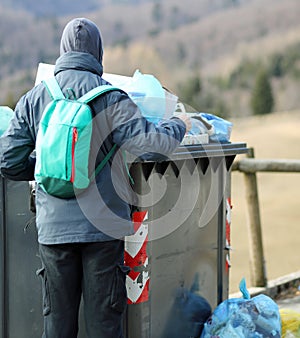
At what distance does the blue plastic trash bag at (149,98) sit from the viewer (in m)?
3.65

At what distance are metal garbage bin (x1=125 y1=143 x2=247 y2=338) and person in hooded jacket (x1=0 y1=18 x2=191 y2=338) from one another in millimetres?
395

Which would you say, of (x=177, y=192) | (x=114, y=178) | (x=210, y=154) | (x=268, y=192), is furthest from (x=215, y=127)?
(x=268, y=192)

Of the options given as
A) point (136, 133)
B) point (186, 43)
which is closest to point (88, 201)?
point (136, 133)

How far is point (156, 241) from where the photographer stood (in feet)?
12.4

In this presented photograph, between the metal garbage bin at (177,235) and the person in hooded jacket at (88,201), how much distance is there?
0.40m

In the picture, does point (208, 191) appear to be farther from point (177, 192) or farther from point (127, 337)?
point (127, 337)

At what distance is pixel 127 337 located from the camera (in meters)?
3.72

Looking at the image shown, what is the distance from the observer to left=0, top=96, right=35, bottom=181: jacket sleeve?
321 cm

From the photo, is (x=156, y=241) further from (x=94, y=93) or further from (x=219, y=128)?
(x=94, y=93)

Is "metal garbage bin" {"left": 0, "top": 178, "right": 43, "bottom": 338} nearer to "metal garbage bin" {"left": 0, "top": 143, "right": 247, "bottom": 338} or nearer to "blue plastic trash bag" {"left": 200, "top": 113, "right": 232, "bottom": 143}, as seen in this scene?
"metal garbage bin" {"left": 0, "top": 143, "right": 247, "bottom": 338}

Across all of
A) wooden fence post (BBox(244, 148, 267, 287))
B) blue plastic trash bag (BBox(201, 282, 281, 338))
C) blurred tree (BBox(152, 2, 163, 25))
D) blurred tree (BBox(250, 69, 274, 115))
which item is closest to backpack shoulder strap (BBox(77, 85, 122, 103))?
blue plastic trash bag (BBox(201, 282, 281, 338))

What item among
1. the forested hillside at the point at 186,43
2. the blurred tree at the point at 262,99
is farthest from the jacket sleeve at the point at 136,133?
the forested hillside at the point at 186,43

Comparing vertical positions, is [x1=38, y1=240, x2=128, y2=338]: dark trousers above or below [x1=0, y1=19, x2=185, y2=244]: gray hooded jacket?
below

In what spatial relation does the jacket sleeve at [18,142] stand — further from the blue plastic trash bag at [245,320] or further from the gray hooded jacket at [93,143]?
the blue plastic trash bag at [245,320]
